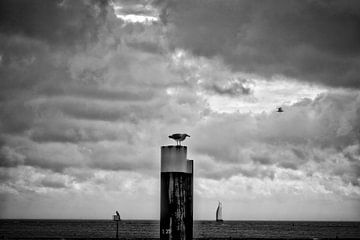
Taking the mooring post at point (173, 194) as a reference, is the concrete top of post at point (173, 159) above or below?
above

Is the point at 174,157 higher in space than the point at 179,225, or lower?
higher

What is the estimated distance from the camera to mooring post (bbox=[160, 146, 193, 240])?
31.9 feet

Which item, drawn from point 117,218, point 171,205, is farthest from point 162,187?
point 117,218

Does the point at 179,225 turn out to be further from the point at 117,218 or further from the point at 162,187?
the point at 117,218

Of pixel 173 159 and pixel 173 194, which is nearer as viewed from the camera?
pixel 173 194

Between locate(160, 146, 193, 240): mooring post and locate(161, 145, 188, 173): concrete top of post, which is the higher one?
locate(161, 145, 188, 173): concrete top of post

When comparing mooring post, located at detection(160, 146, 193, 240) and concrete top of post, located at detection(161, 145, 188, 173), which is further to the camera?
concrete top of post, located at detection(161, 145, 188, 173)

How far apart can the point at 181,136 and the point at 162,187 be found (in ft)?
2.98

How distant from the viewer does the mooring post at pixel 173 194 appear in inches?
383

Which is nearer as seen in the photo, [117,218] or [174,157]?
[174,157]

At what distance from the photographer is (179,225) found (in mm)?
9727

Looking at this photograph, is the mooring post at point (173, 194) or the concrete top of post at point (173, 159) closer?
the mooring post at point (173, 194)

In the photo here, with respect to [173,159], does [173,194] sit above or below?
below

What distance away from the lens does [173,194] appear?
31.9ft
